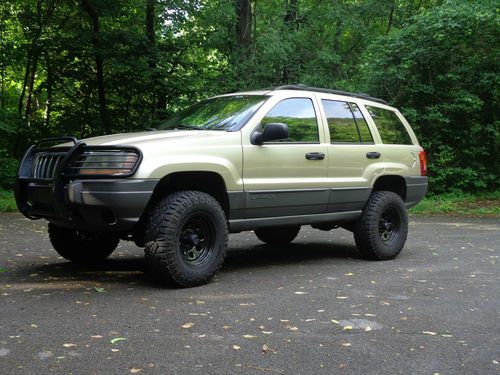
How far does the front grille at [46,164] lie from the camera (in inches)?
193

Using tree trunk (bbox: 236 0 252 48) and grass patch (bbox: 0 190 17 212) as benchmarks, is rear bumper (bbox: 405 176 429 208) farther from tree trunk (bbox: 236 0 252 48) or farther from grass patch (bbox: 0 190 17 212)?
tree trunk (bbox: 236 0 252 48)

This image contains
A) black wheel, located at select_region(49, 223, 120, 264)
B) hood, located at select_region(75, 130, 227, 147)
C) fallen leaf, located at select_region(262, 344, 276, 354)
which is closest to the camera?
fallen leaf, located at select_region(262, 344, 276, 354)

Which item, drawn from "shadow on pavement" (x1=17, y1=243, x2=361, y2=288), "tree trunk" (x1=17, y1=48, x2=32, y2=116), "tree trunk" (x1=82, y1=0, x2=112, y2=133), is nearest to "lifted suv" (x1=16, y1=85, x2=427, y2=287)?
"shadow on pavement" (x1=17, y1=243, x2=361, y2=288)

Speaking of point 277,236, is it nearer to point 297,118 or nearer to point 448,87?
point 297,118

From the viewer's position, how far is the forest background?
15164mm

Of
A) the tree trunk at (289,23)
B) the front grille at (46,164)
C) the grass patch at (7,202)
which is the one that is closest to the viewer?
the front grille at (46,164)

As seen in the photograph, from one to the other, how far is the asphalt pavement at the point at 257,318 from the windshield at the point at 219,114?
1577 mm

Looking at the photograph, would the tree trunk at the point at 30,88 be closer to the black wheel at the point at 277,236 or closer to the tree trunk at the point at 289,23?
the tree trunk at the point at 289,23

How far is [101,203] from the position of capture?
177 inches

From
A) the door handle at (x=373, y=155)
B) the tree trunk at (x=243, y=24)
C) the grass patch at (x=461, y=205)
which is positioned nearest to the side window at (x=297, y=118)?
the door handle at (x=373, y=155)

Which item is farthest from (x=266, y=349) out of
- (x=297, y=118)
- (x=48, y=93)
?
(x=48, y=93)

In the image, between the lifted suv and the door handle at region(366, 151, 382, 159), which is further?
the door handle at region(366, 151, 382, 159)

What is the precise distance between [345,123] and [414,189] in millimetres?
1516

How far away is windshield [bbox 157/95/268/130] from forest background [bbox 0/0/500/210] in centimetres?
954
